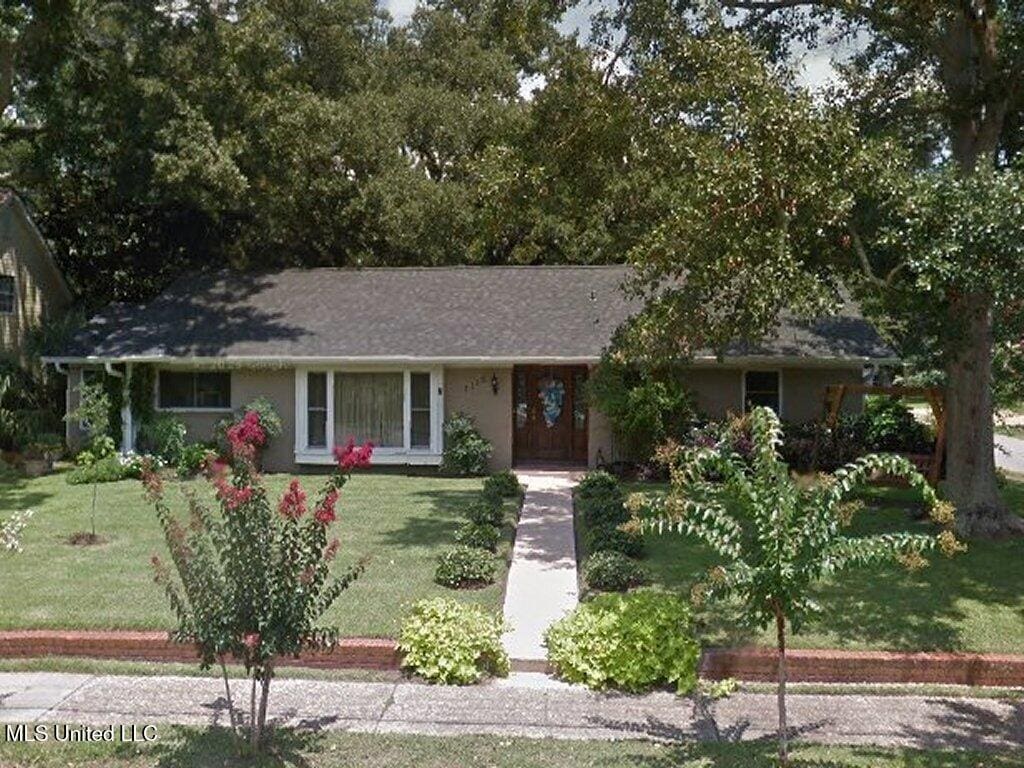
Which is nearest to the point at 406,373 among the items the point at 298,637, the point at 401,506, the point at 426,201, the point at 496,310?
the point at 496,310

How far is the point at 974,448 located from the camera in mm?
12984

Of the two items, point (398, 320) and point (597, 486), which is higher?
point (398, 320)

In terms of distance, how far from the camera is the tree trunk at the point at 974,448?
1261 centimetres

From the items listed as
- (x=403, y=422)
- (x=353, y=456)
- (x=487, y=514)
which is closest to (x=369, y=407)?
(x=403, y=422)

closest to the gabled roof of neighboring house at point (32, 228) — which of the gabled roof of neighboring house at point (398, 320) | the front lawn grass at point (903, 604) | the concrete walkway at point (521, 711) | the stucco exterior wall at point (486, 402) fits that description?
the gabled roof of neighboring house at point (398, 320)

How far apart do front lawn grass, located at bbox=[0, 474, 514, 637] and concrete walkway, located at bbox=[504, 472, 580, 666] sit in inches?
10.1

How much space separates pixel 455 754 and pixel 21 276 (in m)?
21.3

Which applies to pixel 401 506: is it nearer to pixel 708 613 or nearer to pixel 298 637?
pixel 708 613

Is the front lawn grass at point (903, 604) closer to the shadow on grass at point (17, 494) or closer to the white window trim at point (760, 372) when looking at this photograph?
the white window trim at point (760, 372)

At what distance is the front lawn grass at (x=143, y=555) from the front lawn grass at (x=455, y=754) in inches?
81.2

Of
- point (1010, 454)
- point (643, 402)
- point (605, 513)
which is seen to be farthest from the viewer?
point (1010, 454)

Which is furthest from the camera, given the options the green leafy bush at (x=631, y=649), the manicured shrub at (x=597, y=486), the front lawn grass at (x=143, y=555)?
the manicured shrub at (x=597, y=486)

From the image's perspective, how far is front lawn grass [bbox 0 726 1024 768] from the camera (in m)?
5.83

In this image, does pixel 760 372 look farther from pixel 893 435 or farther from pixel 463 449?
pixel 463 449
